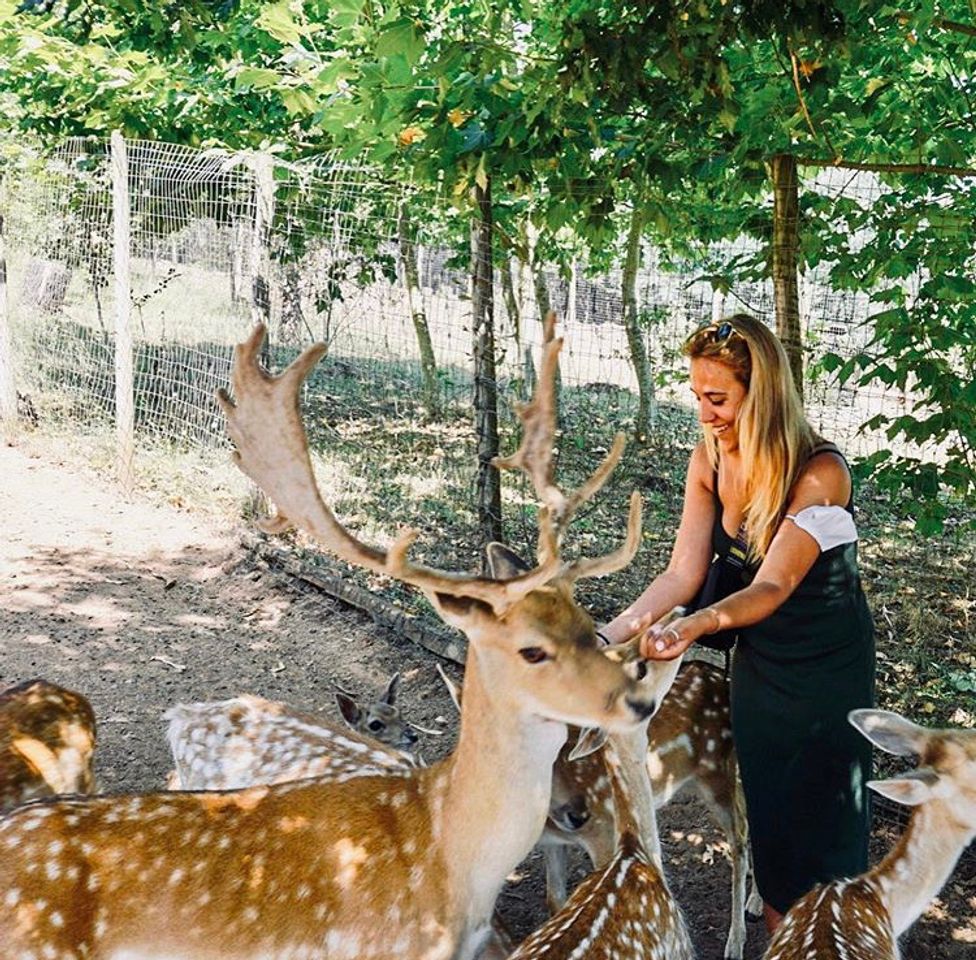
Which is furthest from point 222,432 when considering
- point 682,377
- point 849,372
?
point 849,372

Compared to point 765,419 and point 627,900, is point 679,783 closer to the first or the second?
point 627,900

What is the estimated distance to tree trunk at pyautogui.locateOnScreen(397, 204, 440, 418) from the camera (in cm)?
703

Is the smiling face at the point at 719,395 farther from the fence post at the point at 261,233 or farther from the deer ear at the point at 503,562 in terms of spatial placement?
the fence post at the point at 261,233

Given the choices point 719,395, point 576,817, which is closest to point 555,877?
point 576,817

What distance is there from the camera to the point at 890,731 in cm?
306

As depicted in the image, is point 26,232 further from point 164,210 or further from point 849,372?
point 849,372

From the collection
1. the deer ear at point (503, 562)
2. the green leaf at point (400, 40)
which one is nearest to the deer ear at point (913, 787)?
the deer ear at point (503, 562)

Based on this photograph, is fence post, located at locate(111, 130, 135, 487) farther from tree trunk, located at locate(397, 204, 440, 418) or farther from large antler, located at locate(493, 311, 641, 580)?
large antler, located at locate(493, 311, 641, 580)

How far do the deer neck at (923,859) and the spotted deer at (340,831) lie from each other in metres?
0.91

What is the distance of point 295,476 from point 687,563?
4.13 ft

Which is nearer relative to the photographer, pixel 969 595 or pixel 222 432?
pixel 969 595

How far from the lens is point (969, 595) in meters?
6.31

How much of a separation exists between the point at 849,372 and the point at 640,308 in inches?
197

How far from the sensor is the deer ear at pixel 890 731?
3.03 metres
